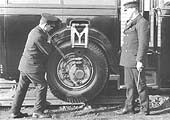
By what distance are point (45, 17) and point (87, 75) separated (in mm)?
1216

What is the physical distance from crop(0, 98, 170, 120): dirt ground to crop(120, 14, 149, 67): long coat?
820 mm

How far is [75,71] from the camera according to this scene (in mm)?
6395

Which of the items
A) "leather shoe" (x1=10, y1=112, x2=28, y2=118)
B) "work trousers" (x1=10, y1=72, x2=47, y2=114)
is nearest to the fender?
"work trousers" (x1=10, y1=72, x2=47, y2=114)

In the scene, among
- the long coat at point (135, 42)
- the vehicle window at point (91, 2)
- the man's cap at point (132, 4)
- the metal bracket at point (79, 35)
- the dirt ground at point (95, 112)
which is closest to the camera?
the long coat at point (135, 42)

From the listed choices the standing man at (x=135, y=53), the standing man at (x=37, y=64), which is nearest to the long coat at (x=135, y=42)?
the standing man at (x=135, y=53)

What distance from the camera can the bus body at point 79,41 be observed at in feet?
21.0

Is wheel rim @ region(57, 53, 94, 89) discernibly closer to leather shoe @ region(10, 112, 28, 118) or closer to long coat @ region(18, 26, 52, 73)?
long coat @ region(18, 26, 52, 73)

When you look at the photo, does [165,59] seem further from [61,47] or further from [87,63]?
[61,47]

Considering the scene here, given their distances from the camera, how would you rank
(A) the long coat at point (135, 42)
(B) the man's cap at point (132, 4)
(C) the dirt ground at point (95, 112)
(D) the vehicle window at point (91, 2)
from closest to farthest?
1. (A) the long coat at point (135, 42)
2. (B) the man's cap at point (132, 4)
3. (C) the dirt ground at point (95, 112)
4. (D) the vehicle window at point (91, 2)

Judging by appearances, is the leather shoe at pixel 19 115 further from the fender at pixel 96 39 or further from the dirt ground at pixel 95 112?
the fender at pixel 96 39

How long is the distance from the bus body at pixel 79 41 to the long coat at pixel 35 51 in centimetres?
45

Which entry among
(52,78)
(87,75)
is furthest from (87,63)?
(52,78)

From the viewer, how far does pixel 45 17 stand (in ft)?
19.4

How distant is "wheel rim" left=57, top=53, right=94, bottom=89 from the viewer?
6402 mm
